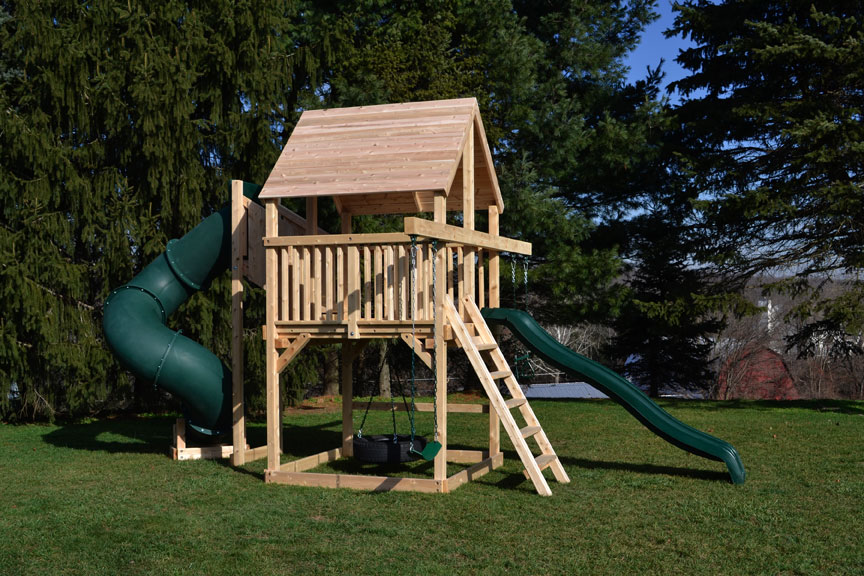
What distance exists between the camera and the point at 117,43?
51.9ft

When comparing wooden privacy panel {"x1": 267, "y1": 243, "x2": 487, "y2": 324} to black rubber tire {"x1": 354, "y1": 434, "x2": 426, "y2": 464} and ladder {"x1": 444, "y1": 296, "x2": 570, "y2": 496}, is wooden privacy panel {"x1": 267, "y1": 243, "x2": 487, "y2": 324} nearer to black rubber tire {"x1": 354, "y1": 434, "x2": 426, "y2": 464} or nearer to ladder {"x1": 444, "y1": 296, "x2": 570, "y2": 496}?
ladder {"x1": 444, "y1": 296, "x2": 570, "y2": 496}

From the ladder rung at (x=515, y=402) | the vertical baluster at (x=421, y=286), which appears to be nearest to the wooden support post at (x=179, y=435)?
the vertical baluster at (x=421, y=286)

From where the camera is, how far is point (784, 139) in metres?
17.2

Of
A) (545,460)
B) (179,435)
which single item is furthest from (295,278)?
(545,460)

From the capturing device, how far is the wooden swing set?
8.35 m

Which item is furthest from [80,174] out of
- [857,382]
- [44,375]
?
[857,382]

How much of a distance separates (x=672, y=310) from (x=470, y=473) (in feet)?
31.7

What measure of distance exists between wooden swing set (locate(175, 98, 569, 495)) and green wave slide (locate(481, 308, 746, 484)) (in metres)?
0.45

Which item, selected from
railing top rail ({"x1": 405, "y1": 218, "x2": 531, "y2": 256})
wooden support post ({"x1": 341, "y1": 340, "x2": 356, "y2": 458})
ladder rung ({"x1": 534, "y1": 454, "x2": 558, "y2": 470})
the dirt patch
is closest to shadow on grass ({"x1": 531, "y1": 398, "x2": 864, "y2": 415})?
the dirt patch

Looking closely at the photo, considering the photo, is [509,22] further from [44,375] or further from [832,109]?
[44,375]

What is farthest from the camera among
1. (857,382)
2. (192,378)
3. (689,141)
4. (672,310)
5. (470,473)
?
(857,382)

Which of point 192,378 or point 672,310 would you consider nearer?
point 192,378

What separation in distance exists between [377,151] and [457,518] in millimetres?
4034

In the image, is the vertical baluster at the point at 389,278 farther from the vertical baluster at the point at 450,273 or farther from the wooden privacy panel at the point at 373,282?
the vertical baluster at the point at 450,273
